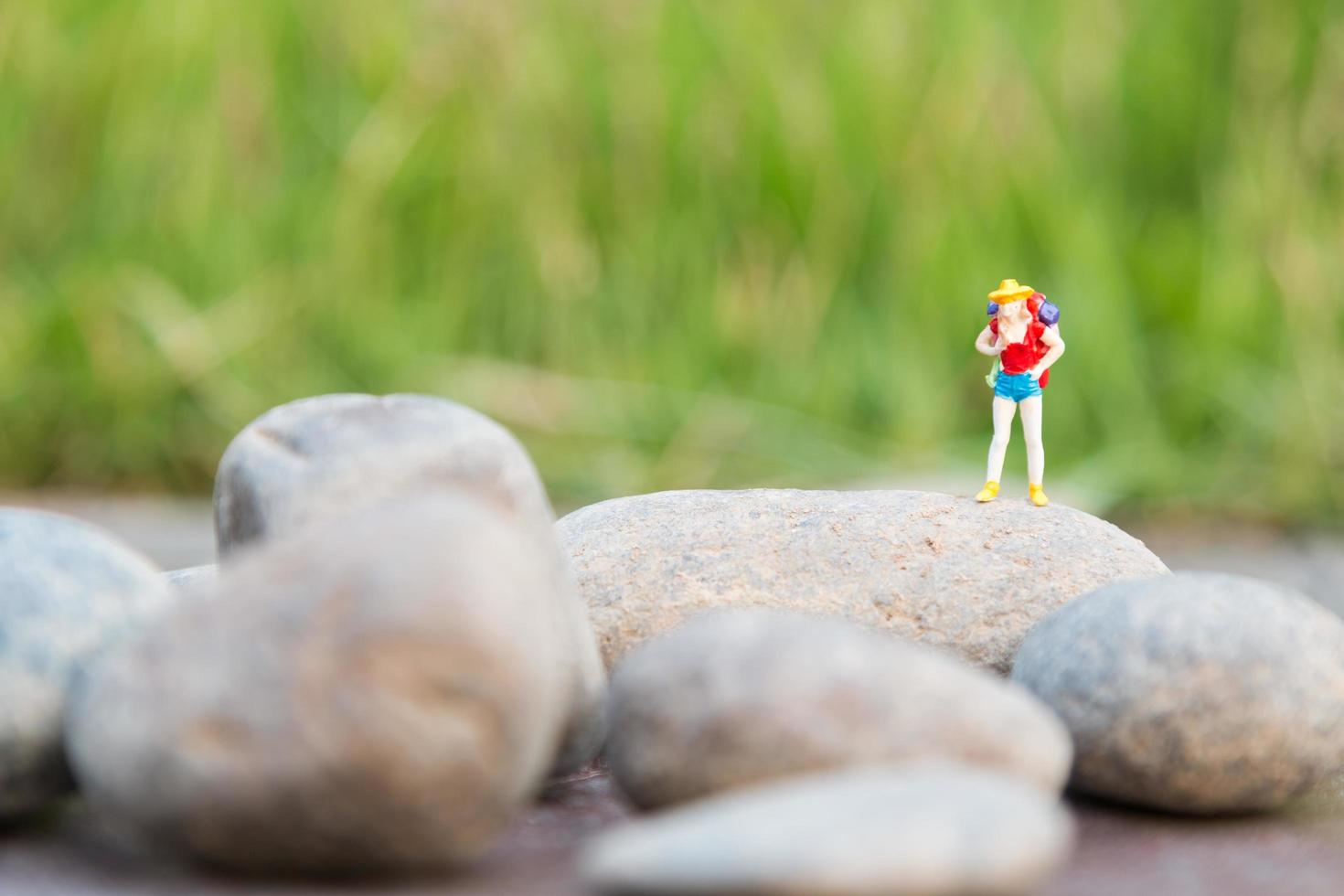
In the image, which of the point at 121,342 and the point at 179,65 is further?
the point at 179,65

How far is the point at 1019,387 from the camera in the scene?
1.83 meters

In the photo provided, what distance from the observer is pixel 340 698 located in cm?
106

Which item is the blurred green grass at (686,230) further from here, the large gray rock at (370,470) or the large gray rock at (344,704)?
the large gray rock at (344,704)

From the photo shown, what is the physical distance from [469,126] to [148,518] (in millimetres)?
1331

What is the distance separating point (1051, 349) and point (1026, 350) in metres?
0.03

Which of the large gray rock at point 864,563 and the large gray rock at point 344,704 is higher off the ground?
the large gray rock at point 864,563

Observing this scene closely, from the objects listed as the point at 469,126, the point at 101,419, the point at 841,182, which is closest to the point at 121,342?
the point at 101,419

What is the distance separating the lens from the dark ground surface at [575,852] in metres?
1.13

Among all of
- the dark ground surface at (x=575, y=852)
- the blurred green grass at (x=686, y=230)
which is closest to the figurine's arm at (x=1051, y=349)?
the dark ground surface at (x=575, y=852)

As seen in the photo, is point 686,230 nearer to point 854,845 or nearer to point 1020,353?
point 1020,353

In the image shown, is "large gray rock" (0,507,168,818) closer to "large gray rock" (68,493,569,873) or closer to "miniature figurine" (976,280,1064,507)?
"large gray rock" (68,493,569,873)

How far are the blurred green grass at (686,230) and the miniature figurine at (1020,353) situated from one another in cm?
148

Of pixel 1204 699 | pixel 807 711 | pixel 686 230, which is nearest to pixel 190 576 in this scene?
pixel 807 711

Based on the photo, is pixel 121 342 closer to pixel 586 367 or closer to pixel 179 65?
pixel 179 65
